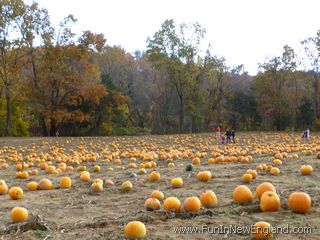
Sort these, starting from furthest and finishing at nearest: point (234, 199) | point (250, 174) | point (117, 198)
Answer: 1. point (250, 174)
2. point (117, 198)
3. point (234, 199)

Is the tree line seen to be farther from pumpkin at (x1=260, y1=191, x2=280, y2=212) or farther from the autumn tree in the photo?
pumpkin at (x1=260, y1=191, x2=280, y2=212)

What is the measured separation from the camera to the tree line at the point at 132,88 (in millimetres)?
33719

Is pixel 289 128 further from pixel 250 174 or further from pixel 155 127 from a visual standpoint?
pixel 250 174

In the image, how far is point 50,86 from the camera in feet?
112

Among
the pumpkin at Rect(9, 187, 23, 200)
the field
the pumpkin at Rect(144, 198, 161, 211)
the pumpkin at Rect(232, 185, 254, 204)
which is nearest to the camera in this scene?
the field

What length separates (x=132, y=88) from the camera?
54.3 meters

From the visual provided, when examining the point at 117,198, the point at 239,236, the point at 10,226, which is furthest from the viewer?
the point at 117,198

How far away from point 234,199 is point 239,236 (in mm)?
1317

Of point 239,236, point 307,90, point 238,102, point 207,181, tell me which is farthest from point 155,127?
point 239,236

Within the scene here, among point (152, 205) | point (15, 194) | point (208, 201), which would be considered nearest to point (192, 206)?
point (208, 201)

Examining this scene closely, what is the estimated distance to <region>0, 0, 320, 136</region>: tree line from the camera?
33.7 metres

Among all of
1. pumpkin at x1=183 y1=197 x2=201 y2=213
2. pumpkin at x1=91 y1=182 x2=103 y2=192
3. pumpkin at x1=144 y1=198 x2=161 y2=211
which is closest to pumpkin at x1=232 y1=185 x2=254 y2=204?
pumpkin at x1=183 y1=197 x2=201 y2=213

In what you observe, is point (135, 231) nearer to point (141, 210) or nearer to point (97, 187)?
point (141, 210)

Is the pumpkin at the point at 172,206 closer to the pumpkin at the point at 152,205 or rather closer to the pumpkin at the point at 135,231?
the pumpkin at the point at 152,205
